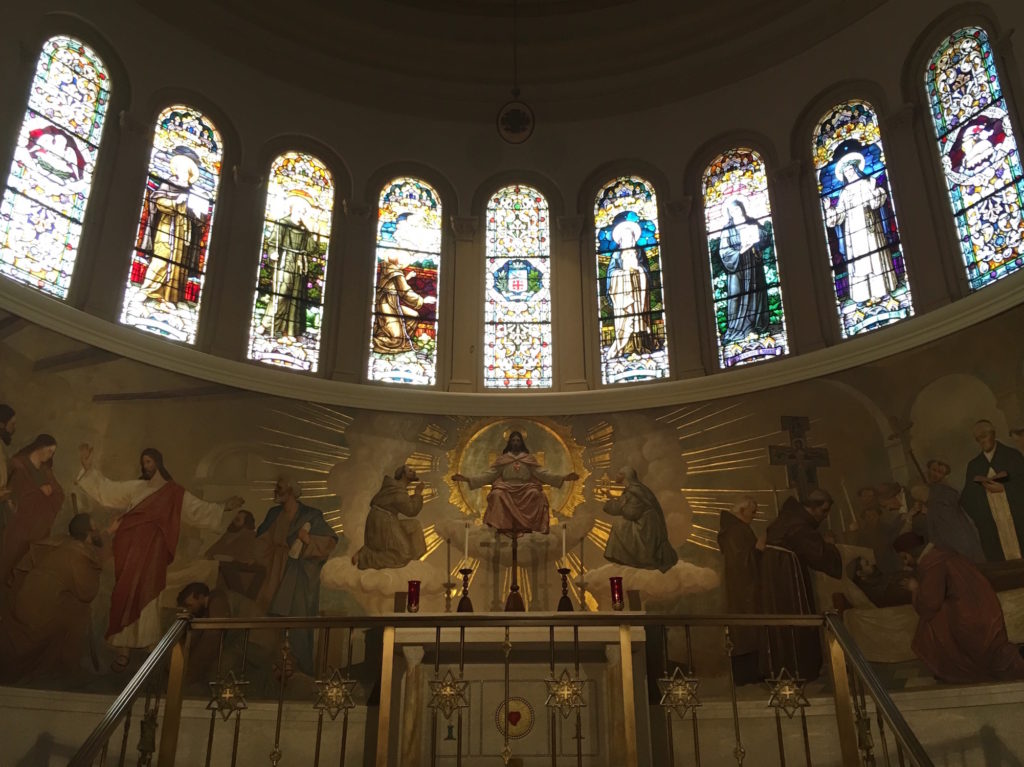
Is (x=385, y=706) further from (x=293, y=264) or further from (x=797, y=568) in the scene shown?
(x=293, y=264)

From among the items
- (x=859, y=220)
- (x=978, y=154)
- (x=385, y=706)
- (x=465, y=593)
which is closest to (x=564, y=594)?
(x=465, y=593)

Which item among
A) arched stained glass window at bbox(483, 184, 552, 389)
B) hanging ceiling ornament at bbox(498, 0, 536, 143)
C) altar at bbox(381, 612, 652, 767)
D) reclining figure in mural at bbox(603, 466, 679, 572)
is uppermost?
hanging ceiling ornament at bbox(498, 0, 536, 143)

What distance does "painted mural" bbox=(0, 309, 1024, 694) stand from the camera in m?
9.53

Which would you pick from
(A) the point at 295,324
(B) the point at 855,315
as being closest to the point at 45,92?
(A) the point at 295,324

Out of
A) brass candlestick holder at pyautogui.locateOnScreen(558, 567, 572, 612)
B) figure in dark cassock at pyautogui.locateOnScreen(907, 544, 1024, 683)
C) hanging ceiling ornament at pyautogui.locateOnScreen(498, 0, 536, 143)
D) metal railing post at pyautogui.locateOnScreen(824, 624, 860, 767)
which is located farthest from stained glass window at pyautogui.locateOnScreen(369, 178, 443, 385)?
metal railing post at pyautogui.locateOnScreen(824, 624, 860, 767)

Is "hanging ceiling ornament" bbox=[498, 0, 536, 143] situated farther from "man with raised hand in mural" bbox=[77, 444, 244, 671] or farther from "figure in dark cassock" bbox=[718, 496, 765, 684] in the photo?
"man with raised hand in mural" bbox=[77, 444, 244, 671]

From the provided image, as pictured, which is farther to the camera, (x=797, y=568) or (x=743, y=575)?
(x=743, y=575)

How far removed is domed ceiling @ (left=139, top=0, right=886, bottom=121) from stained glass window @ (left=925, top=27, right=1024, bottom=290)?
82.9 inches

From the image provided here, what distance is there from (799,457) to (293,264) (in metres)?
7.00

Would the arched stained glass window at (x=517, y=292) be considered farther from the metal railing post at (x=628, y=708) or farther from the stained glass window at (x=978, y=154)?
the metal railing post at (x=628, y=708)

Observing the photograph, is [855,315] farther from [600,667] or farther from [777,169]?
[600,667]

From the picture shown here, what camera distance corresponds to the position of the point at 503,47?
14438 mm

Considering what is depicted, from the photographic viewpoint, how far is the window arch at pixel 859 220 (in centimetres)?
1148

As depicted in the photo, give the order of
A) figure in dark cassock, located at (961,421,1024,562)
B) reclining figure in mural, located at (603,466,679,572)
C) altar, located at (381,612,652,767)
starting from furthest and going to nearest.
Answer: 1. reclining figure in mural, located at (603,466,679,572)
2. figure in dark cassock, located at (961,421,1024,562)
3. altar, located at (381,612,652,767)
